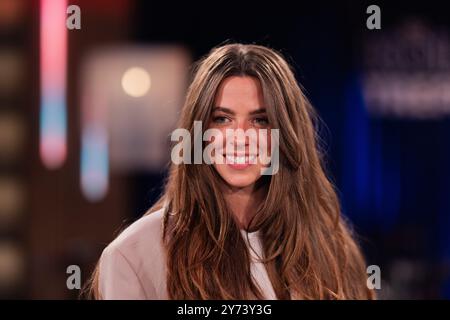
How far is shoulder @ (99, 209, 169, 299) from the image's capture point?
3.93 ft

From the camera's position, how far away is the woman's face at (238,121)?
1.26 meters

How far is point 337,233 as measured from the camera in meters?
1.43

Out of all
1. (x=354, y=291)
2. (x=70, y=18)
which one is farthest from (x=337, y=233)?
(x=70, y=18)

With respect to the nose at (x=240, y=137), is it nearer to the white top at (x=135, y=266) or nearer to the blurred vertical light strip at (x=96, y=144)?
the white top at (x=135, y=266)

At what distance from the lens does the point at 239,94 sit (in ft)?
4.16

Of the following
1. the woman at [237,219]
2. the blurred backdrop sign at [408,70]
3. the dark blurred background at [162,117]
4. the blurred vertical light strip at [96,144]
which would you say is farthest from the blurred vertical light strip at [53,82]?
the woman at [237,219]

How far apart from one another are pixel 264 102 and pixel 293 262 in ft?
0.95

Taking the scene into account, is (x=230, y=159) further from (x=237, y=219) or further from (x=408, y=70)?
(x=408, y=70)

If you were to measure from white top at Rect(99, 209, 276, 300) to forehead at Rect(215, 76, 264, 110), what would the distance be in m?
0.25

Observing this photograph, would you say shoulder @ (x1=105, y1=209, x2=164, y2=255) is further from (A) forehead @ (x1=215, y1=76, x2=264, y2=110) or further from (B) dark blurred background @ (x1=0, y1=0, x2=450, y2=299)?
(B) dark blurred background @ (x1=0, y1=0, x2=450, y2=299)

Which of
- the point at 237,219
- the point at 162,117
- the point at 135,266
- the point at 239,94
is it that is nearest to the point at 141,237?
the point at 135,266

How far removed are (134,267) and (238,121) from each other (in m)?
0.31

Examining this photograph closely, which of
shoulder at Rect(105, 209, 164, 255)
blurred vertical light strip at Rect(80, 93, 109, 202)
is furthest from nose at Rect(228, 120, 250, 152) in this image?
blurred vertical light strip at Rect(80, 93, 109, 202)
